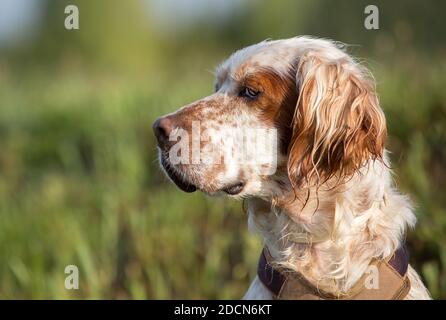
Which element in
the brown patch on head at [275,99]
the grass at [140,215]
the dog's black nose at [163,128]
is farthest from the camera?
the grass at [140,215]

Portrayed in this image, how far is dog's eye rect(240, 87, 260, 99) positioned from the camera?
2.72 metres

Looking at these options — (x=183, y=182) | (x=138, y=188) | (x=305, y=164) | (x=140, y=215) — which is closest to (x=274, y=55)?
(x=305, y=164)

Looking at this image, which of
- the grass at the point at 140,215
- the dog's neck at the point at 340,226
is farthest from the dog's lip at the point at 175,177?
the grass at the point at 140,215

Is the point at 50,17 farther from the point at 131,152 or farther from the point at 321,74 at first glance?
the point at 321,74

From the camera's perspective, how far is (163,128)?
8.45 feet

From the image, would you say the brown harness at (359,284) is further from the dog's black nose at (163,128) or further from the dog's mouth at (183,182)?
the dog's black nose at (163,128)

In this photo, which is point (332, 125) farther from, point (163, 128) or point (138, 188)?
point (138, 188)

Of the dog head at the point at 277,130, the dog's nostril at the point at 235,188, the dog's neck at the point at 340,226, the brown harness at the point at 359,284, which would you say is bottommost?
the brown harness at the point at 359,284

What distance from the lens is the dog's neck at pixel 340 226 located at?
105 inches

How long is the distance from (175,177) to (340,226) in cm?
62

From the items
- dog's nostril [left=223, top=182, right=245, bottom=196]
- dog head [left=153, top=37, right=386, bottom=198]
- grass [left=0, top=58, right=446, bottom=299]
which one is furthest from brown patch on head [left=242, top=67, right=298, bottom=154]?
grass [left=0, top=58, right=446, bottom=299]

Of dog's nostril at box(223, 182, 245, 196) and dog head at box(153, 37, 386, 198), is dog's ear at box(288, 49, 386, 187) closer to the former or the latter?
dog head at box(153, 37, 386, 198)
